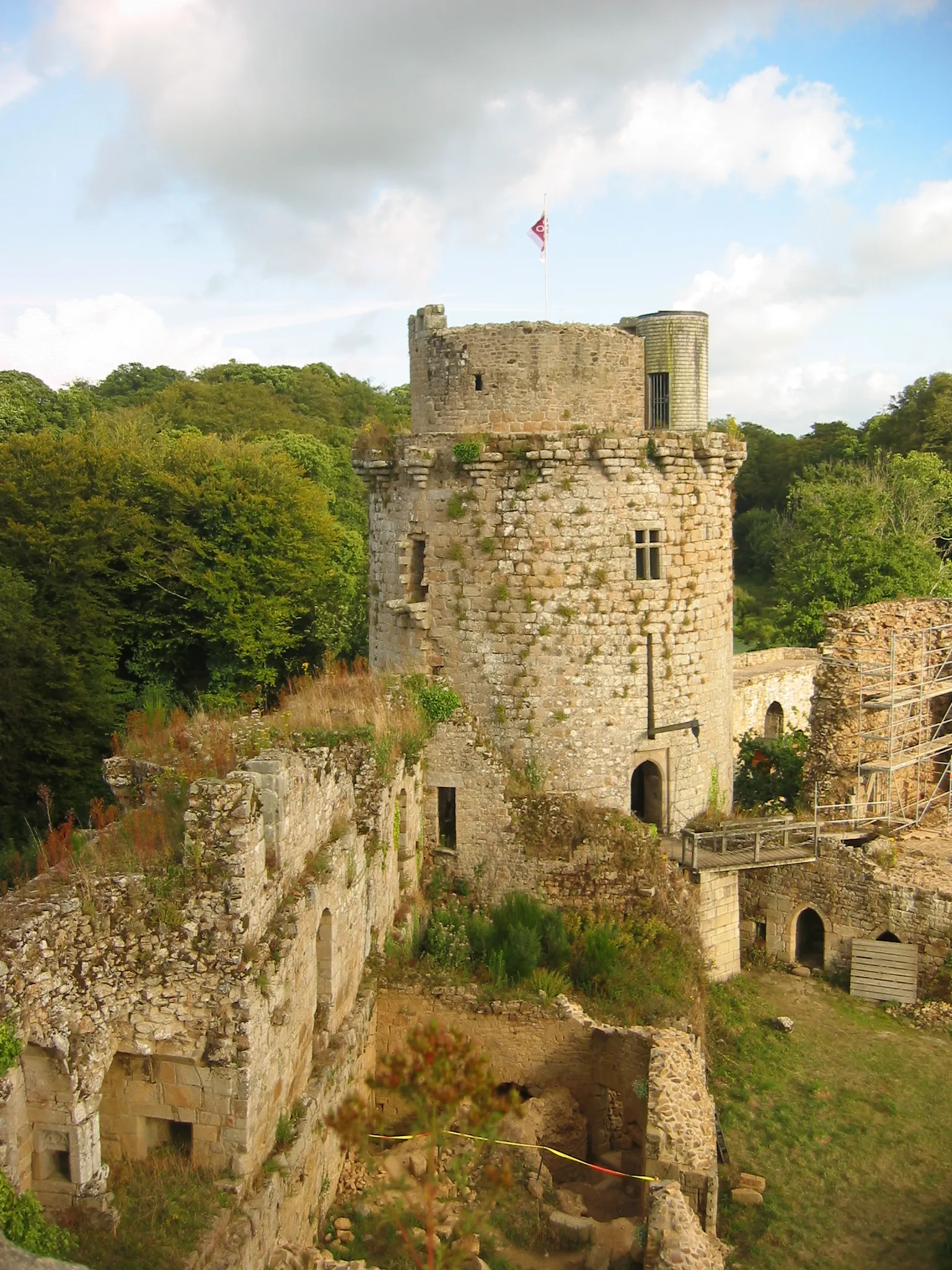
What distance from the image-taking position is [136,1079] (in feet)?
26.5

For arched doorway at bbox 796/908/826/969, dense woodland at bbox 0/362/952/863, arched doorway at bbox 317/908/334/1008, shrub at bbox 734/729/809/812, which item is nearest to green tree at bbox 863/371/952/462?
dense woodland at bbox 0/362/952/863

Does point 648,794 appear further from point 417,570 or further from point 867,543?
point 867,543

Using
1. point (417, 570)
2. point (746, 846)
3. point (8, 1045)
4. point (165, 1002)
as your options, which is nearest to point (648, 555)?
point (417, 570)

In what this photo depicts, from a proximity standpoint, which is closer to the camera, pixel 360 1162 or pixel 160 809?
pixel 160 809

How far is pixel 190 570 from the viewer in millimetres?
25938

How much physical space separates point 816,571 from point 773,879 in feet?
61.8

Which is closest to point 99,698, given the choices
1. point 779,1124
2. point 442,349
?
point 442,349

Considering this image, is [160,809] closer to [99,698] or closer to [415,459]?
[415,459]

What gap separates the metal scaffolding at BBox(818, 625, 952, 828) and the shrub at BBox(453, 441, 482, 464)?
788cm

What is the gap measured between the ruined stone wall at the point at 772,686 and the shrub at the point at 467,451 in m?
12.7

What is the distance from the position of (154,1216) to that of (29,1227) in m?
0.92

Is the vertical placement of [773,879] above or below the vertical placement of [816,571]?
below

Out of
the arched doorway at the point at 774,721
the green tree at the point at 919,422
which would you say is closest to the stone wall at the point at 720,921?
the arched doorway at the point at 774,721

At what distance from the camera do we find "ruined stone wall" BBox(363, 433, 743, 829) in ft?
46.6
